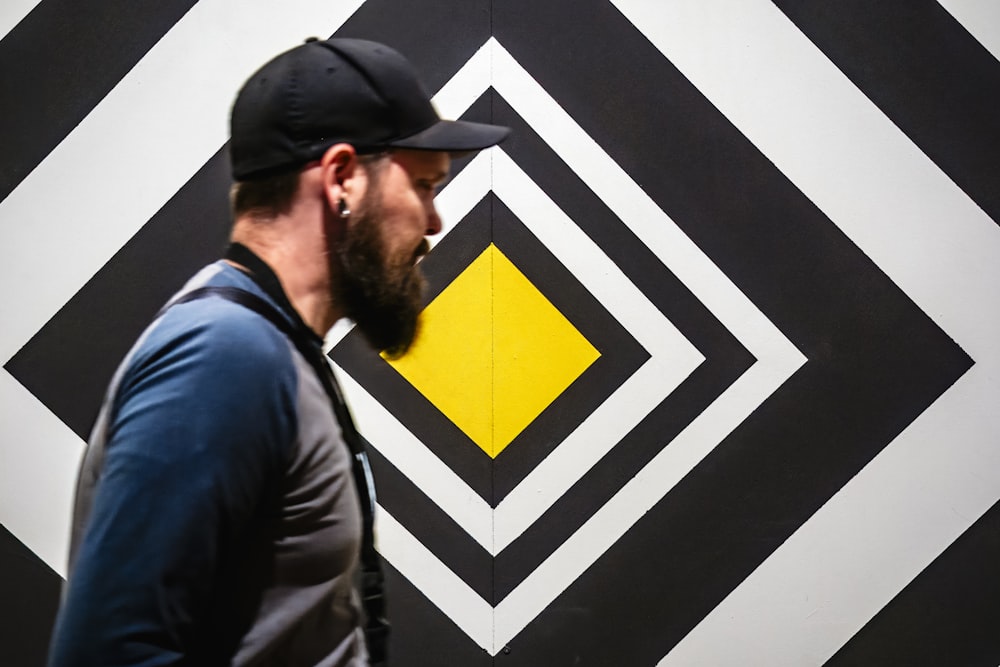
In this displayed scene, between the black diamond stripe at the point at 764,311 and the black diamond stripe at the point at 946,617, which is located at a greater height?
the black diamond stripe at the point at 764,311

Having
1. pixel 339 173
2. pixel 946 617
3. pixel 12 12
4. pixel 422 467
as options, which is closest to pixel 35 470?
pixel 422 467

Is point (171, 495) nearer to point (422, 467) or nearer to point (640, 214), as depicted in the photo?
point (422, 467)

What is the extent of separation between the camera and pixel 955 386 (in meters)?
1.61

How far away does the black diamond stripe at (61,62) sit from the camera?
1.61 m

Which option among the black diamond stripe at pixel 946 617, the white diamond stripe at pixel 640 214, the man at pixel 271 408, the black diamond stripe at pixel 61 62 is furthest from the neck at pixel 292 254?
the black diamond stripe at pixel 946 617

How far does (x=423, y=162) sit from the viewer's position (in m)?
0.87

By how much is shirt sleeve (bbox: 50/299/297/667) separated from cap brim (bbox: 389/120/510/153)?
28 cm

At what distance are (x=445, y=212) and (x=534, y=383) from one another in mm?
371

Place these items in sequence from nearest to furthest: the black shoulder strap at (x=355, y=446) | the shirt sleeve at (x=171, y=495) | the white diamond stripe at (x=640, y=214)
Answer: the shirt sleeve at (x=171, y=495), the black shoulder strap at (x=355, y=446), the white diamond stripe at (x=640, y=214)

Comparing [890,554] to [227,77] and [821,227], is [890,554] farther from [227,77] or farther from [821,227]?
[227,77]

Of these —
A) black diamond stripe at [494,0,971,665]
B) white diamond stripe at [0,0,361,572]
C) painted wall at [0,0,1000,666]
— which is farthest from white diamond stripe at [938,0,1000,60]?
white diamond stripe at [0,0,361,572]

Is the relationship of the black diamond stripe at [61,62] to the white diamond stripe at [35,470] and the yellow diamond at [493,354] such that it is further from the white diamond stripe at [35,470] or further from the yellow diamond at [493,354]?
the yellow diamond at [493,354]

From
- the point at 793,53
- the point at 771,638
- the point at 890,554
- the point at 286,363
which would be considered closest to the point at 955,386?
the point at 890,554

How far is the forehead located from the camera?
0.85 m
